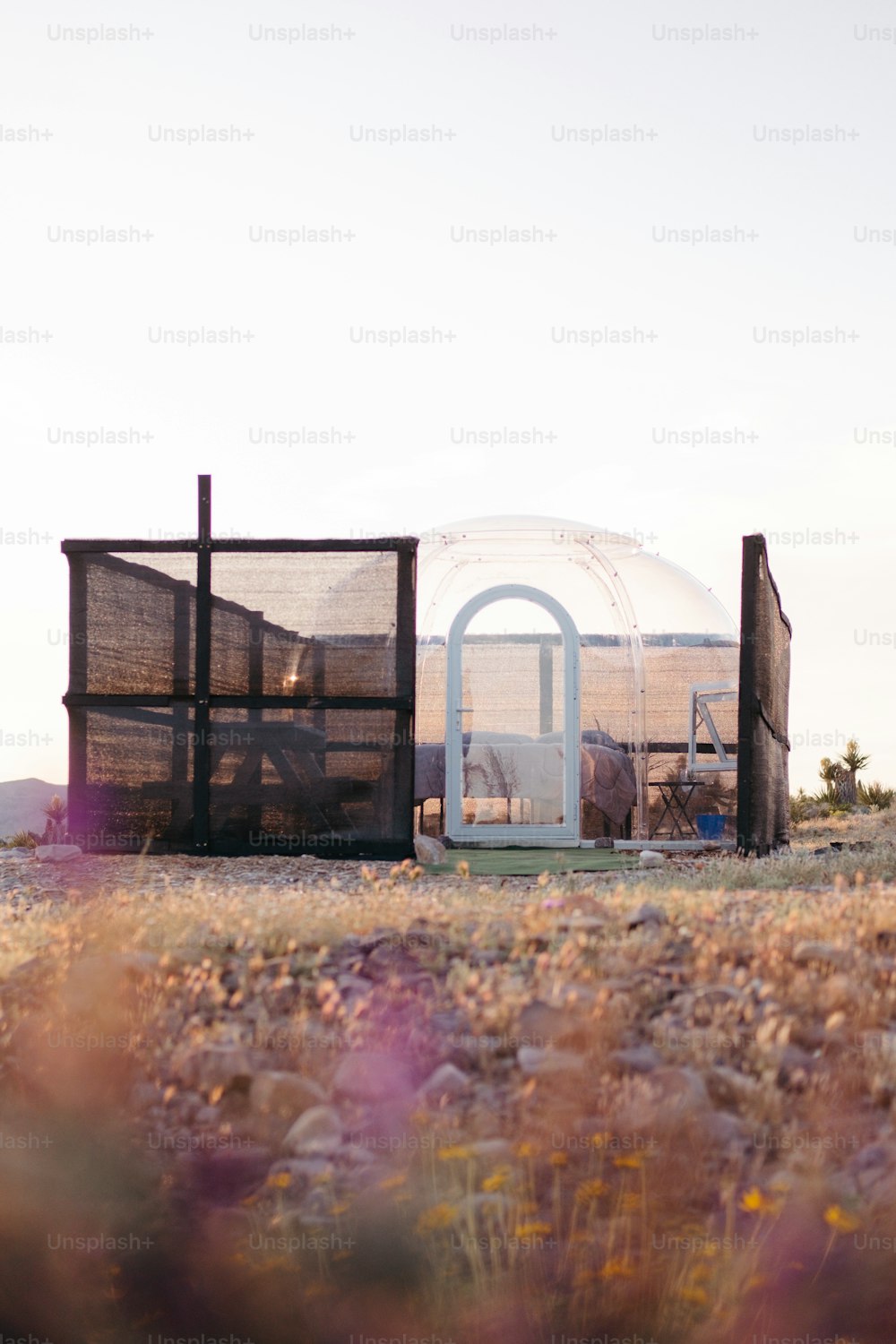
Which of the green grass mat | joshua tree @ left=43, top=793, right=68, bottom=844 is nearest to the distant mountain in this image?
joshua tree @ left=43, top=793, right=68, bottom=844

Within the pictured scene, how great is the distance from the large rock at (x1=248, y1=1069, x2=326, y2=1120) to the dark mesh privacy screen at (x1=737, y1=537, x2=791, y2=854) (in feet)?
24.8

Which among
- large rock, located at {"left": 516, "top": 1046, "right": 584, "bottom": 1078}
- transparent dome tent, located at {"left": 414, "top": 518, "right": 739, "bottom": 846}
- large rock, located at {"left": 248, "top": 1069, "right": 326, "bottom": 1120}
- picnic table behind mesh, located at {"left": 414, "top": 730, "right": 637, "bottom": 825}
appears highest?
transparent dome tent, located at {"left": 414, "top": 518, "right": 739, "bottom": 846}

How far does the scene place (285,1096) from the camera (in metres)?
3.60

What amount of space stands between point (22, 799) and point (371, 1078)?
1002 inches

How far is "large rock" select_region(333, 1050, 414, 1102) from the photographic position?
3.60 m

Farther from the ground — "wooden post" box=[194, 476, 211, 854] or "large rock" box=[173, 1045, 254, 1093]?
"wooden post" box=[194, 476, 211, 854]

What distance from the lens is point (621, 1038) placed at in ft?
12.5

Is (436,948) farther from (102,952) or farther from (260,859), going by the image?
(260,859)

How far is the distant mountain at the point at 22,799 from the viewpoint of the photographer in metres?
25.0

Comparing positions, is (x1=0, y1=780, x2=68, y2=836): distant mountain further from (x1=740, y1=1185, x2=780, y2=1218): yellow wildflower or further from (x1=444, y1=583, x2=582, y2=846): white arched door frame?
(x1=740, y1=1185, x2=780, y2=1218): yellow wildflower

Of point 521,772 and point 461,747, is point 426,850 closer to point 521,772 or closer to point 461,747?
point 461,747

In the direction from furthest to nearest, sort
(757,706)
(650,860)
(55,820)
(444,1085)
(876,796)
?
(876,796)
(55,820)
(757,706)
(650,860)
(444,1085)

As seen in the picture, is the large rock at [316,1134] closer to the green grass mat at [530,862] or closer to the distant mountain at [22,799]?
the green grass mat at [530,862]

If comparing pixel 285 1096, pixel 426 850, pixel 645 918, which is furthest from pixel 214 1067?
pixel 426 850
